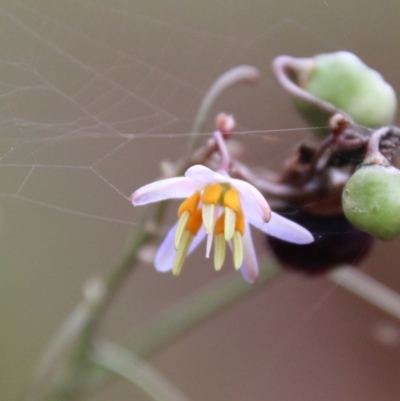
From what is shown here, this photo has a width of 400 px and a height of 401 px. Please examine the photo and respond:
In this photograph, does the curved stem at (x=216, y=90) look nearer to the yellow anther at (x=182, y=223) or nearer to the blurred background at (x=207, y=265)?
the yellow anther at (x=182, y=223)

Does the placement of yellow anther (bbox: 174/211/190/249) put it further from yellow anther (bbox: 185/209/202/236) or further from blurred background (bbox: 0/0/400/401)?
blurred background (bbox: 0/0/400/401)

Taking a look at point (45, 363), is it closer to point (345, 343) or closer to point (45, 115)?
point (45, 115)

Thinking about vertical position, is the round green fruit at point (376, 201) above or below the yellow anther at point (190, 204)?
above

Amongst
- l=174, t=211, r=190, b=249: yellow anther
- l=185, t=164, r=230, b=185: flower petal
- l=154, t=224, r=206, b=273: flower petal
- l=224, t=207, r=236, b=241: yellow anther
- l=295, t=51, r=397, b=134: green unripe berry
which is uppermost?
l=295, t=51, r=397, b=134: green unripe berry

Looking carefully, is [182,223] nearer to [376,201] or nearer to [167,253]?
[167,253]

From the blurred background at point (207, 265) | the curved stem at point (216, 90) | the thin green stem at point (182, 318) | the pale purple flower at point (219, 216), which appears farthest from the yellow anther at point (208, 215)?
the blurred background at point (207, 265)

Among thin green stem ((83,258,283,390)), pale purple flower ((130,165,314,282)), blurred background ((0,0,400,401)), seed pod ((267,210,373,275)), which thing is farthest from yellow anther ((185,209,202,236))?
blurred background ((0,0,400,401))

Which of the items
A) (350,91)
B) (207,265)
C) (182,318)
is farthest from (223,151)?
(207,265)
